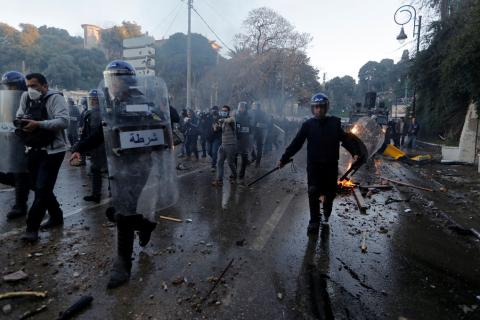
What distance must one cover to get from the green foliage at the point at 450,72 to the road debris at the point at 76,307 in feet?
43.9

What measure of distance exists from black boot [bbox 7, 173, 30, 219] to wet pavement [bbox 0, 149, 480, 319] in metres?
0.28

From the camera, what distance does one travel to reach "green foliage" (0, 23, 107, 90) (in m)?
39.1

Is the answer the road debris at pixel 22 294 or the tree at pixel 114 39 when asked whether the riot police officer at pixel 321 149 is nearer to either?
the road debris at pixel 22 294

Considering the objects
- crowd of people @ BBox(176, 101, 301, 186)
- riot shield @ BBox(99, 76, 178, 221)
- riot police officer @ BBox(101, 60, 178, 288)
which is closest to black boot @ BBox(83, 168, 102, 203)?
crowd of people @ BBox(176, 101, 301, 186)

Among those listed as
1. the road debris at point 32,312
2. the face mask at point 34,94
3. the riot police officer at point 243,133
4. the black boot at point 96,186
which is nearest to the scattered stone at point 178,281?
the road debris at point 32,312

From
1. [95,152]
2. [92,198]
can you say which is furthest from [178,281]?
[95,152]

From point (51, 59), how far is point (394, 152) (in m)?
40.8

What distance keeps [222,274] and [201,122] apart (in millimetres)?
8999

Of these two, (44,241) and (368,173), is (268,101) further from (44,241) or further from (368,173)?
(44,241)

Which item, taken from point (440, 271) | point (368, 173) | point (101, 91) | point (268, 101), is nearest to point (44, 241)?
point (101, 91)

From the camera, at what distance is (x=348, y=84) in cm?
7725

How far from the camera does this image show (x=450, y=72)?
13.9 m

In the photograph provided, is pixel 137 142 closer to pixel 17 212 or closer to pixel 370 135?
pixel 17 212

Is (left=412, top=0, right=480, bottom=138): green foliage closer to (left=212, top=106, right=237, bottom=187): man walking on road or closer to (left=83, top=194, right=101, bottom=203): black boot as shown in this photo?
(left=212, top=106, right=237, bottom=187): man walking on road
